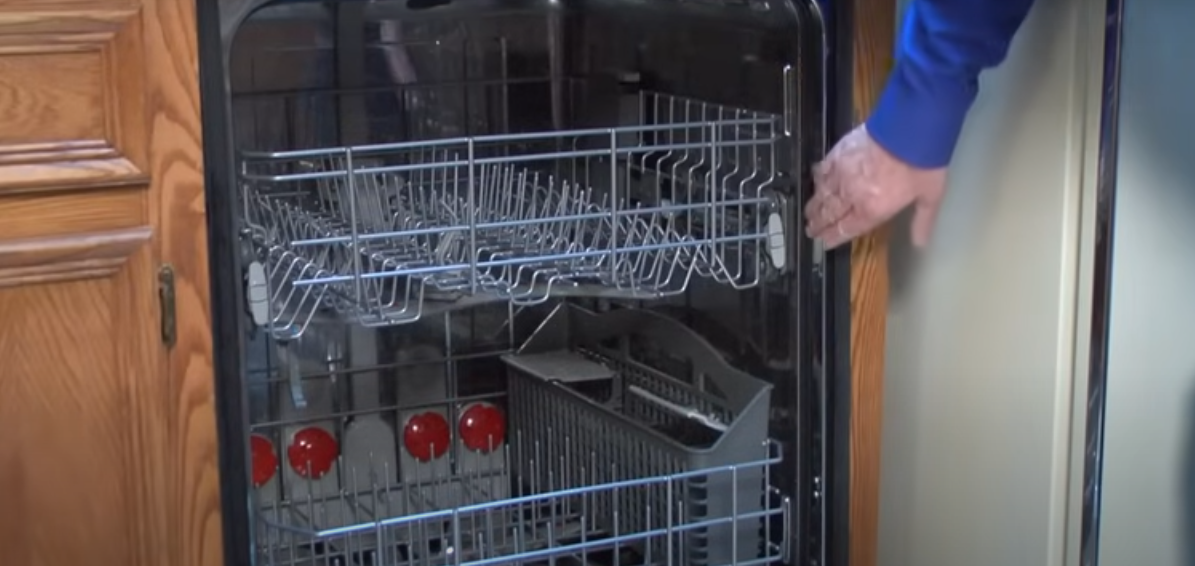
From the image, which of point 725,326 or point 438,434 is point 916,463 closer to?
point 725,326

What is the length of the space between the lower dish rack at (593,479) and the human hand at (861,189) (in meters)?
0.19

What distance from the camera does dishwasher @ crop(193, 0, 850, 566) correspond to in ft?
4.86

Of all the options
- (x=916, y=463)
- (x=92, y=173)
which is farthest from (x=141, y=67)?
(x=916, y=463)

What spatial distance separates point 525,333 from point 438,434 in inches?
6.4

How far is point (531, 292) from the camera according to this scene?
58.3 inches

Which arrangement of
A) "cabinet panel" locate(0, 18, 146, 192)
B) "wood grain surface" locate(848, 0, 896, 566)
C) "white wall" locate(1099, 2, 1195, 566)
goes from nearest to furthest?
"cabinet panel" locate(0, 18, 146, 192) → "white wall" locate(1099, 2, 1195, 566) → "wood grain surface" locate(848, 0, 896, 566)

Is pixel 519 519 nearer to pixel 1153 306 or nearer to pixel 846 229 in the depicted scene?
pixel 846 229

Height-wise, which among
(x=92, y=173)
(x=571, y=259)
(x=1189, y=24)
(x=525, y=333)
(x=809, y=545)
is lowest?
(x=809, y=545)

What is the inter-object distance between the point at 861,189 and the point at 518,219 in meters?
0.36

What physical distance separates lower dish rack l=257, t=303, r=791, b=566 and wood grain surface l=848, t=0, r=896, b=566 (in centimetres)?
8

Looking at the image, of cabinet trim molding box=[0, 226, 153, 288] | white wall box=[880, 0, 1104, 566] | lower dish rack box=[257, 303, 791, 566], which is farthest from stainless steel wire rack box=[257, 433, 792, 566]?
cabinet trim molding box=[0, 226, 153, 288]

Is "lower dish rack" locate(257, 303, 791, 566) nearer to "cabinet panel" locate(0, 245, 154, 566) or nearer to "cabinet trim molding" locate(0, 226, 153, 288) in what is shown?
"cabinet panel" locate(0, 245, 154, 566)

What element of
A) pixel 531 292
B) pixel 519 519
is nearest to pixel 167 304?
pixel 531 292

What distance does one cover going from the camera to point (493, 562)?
1.45 m
